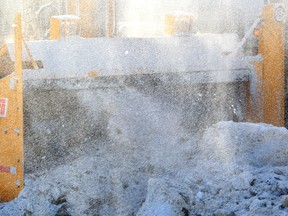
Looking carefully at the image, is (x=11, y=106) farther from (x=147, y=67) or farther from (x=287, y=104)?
(x=287, y=104)

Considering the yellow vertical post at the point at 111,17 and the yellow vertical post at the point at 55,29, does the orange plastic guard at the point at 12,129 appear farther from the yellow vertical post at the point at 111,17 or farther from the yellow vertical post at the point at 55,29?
the yellow vertical post at the point at 111,17

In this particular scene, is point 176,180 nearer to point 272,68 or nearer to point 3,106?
point 3,106

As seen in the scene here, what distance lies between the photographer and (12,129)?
337 centimetres

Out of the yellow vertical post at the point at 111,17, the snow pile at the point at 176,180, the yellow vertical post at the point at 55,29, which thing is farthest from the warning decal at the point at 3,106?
the yellow vertical post at the point at 111,17

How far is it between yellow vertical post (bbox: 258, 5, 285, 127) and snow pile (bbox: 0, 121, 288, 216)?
116 cm

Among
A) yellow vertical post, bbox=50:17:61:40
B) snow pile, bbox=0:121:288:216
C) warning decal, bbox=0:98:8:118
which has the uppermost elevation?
yellow vertical post, bbox=50:17:61:40

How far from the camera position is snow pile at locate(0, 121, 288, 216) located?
263cm

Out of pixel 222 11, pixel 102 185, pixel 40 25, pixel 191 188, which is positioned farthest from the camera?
pixel 40 25

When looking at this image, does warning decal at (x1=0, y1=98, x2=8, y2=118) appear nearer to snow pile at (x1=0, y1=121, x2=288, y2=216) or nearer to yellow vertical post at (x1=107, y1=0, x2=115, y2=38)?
snow pile at (x1=0, y1=121, x2=288, y2=216)

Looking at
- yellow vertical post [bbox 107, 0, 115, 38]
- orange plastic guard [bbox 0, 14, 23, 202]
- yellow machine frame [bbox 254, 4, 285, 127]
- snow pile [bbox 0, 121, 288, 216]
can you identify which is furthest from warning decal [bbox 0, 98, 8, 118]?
yellow machine frame [bbox 254, 4, 285, 127]

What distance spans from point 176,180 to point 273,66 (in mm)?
2020

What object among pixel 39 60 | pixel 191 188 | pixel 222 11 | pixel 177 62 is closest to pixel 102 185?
pixel 191 188

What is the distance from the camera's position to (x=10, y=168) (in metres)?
3.42

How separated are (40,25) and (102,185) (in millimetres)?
4838
